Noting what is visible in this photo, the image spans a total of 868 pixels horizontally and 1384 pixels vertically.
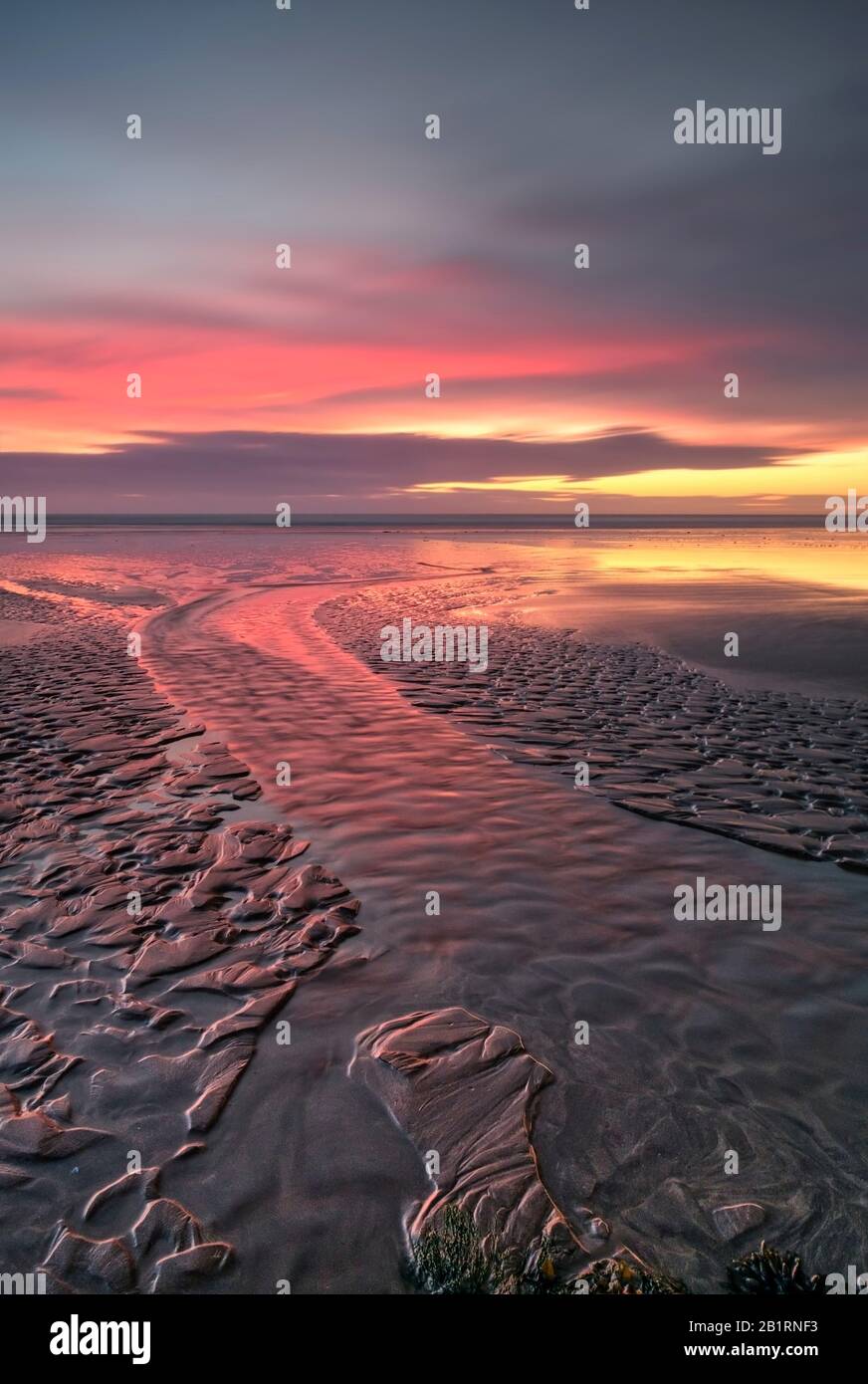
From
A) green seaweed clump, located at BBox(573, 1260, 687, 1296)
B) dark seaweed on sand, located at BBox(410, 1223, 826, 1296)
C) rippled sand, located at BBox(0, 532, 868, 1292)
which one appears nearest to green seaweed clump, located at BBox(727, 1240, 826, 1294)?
dark seaweed on sand, located at BBox(410, 1223, 826, 1296)

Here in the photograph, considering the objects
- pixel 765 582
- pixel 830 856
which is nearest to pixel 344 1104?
pixel 830 856

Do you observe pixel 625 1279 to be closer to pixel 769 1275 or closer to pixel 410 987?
pixel 769 1275

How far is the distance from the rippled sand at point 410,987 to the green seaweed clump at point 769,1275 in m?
0.13

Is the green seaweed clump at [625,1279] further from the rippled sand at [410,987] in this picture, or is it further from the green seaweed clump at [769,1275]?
the green seaweed clump at [769,1275]

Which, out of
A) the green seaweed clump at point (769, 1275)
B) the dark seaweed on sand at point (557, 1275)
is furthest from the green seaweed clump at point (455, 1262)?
the green seaweed clump at point (769, 1275)

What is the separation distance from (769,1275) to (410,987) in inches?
119

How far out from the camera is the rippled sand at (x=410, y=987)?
4.19 meters

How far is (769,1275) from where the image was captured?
3.86 metres

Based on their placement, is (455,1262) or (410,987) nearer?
(455,1262)

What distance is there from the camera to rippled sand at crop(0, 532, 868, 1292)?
4.19 m

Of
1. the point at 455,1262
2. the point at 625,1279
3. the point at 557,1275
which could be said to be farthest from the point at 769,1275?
the point at 455,1262
